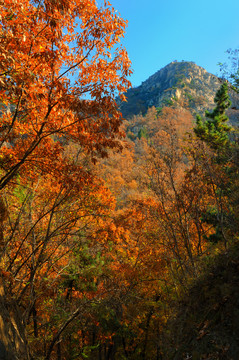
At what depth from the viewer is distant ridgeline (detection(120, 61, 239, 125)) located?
129675 millimetres

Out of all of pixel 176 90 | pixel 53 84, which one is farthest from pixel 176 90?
pixel 53 84

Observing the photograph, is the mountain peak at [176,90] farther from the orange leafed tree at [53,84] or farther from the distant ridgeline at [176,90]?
the orange leafed tree at [53,84]

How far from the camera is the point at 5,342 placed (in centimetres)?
352

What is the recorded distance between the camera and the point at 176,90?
13312cm

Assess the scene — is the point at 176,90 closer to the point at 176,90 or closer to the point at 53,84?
the point at 176,90

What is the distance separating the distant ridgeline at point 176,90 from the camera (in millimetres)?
129675

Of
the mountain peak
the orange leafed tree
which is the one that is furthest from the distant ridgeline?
the orange leafed tree

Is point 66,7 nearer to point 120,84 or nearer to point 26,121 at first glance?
point 120,84

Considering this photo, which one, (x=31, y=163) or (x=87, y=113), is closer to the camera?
(x=87, y=113)

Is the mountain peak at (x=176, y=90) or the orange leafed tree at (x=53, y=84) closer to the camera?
the orange leafed tree at (x=53, y=84)

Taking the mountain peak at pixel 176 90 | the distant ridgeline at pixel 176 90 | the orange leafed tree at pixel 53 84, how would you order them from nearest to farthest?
the orange leafed tree at pixel 53 84 → the distant ridgeline at pixel 176 90 → the mountain peak at pixel 176 90

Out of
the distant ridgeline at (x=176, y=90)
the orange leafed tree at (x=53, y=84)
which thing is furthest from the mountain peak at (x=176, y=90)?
the orange leafed tree at (x=53, y=84)

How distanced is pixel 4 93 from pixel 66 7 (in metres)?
2.23

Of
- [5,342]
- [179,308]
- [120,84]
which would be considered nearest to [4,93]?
[120,84]
